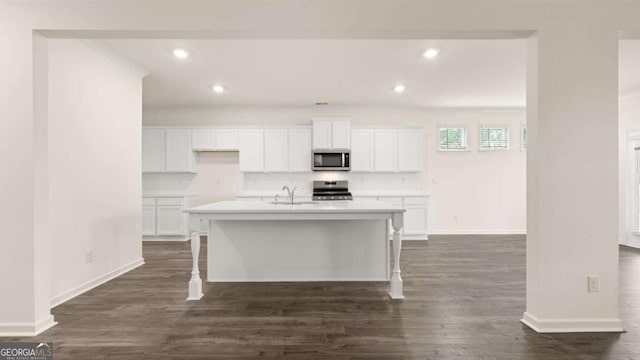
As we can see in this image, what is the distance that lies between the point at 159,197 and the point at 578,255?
20.9ft

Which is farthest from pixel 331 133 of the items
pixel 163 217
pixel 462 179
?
pixel 163 217

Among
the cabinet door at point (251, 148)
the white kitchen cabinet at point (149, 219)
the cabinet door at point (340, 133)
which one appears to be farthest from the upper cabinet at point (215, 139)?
the cabinet door at point (340, 133)

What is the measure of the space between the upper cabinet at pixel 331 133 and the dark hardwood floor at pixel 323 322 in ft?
10.4

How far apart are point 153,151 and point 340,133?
12.0 feet

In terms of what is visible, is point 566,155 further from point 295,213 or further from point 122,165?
point 122,165

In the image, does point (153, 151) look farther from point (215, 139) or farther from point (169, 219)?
point (169, 219)

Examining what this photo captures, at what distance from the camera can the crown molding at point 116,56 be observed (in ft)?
12.3

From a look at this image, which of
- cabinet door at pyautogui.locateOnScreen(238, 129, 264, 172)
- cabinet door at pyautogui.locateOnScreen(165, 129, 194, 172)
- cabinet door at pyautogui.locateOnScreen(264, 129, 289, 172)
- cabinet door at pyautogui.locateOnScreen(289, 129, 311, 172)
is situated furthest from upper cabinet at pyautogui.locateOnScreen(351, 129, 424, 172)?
cabinet door at pyautogui.locateOnScreen(165, 129, 194, 172)

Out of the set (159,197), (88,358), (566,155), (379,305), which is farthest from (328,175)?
(88,358)

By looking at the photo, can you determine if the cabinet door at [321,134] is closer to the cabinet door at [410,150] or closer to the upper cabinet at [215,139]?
the cabinet door at [410,150]

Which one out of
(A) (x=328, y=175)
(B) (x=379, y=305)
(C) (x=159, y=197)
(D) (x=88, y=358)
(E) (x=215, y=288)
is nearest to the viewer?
(D) (x=88, y=358)

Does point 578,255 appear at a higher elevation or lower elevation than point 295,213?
lower

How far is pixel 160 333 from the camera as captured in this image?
2627 millimetres

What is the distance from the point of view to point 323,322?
110 inches
